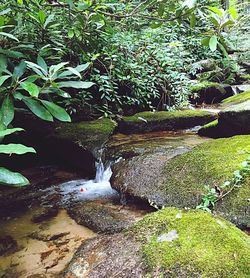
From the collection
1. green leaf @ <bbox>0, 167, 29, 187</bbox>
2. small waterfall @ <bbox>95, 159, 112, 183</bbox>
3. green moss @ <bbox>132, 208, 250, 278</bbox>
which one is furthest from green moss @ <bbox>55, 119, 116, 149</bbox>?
green leaf @ <bbox>0, 167, 29, 187</bbox>

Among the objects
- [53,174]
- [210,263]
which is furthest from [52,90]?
[53,174]

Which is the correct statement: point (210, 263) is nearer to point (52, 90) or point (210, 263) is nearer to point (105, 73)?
point (52, 90)

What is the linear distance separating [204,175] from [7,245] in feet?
5.82

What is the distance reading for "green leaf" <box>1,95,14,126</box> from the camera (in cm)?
209

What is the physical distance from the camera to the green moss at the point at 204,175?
2305 millimetres

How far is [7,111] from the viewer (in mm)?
2104

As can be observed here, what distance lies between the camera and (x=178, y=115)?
5.19 metres

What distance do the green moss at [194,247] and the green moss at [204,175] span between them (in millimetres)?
455

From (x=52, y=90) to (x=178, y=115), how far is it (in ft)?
10.8

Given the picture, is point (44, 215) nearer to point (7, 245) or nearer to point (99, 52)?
point (7, 245)

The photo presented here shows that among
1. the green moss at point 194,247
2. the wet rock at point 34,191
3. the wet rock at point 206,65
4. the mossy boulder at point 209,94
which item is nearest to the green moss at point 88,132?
the wet rock at point 34,191

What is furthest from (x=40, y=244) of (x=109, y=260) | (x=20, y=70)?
(x=20, y=70)

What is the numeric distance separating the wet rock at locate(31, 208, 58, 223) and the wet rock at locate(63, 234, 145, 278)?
843 millimetres

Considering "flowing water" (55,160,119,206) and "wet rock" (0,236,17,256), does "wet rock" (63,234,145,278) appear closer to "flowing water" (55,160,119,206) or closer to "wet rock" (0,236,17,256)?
"wet rock" (0,236,17,256)
